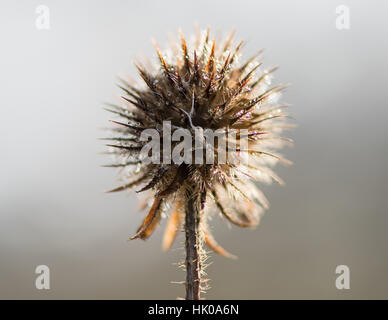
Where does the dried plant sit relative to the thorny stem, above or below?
above

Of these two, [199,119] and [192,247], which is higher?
[199,119]

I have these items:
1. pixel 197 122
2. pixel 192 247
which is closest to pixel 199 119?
pixel 197 122

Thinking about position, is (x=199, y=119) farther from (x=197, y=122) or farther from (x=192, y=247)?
(x=192, y=247)

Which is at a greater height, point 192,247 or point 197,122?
point 197,122
